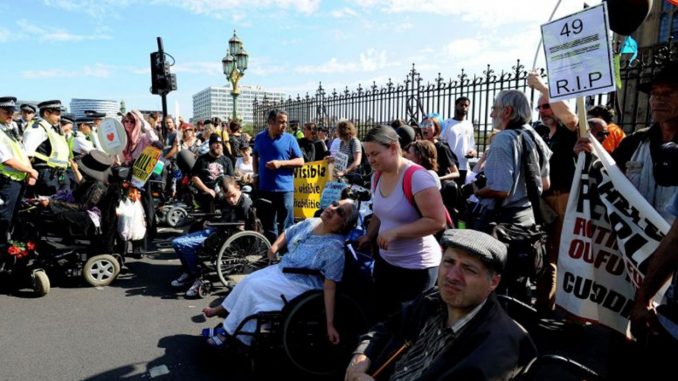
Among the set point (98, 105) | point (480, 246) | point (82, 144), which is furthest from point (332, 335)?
point (98, 105)

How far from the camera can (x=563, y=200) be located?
3.48 meters

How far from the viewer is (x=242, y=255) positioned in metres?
5.11

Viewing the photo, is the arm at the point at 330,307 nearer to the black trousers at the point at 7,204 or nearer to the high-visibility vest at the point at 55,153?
the black trousers at the point at 7,204

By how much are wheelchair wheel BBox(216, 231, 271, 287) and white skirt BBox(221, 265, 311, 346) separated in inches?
68.7

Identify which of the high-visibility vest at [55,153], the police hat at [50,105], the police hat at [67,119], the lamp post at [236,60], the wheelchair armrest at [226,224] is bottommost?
the wheelchair armrest at [226,224]

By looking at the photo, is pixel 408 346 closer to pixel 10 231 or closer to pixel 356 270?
pixel 356 270

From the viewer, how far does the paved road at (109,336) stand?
3230 mm

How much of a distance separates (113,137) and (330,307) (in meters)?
4.44

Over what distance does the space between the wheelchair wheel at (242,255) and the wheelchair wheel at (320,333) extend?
6.66ft

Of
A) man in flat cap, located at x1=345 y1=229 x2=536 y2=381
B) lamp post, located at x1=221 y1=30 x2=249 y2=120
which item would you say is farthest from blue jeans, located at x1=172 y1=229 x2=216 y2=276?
lamp post, located at x1=221 y1=30 x2=249 y2=120

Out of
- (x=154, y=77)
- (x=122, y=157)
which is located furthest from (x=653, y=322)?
(x=154, y=77)

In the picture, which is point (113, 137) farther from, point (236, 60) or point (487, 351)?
point (236, 60)

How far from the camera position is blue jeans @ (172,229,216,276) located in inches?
195

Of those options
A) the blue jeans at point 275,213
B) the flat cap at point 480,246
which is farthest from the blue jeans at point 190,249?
the flat cap at point 480,246
